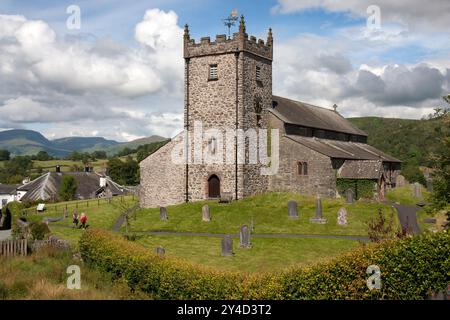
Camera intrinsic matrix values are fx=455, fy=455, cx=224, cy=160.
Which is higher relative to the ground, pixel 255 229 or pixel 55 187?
pixel 55 187

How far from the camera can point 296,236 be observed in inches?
1136

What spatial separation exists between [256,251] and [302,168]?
16102 mm

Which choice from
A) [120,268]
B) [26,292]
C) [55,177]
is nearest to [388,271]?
[120,268]

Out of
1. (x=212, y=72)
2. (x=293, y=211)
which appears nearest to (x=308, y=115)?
(x=212, y=72)

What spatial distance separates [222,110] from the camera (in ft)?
129

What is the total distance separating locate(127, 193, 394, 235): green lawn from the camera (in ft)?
101

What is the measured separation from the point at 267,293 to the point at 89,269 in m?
9.10

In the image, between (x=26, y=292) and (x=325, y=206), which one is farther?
(x=325, y=206)

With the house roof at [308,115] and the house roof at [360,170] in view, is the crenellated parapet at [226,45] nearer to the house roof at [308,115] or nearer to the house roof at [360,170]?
the house roof at [308,115]

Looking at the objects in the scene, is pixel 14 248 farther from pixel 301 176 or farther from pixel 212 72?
pixel 301 176

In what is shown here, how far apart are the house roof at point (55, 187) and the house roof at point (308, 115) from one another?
41897mm

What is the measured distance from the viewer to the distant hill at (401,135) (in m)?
112

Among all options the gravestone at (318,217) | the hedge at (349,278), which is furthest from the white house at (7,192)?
the hedge at (349,278)

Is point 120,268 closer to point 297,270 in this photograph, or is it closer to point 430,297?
point 297,270
